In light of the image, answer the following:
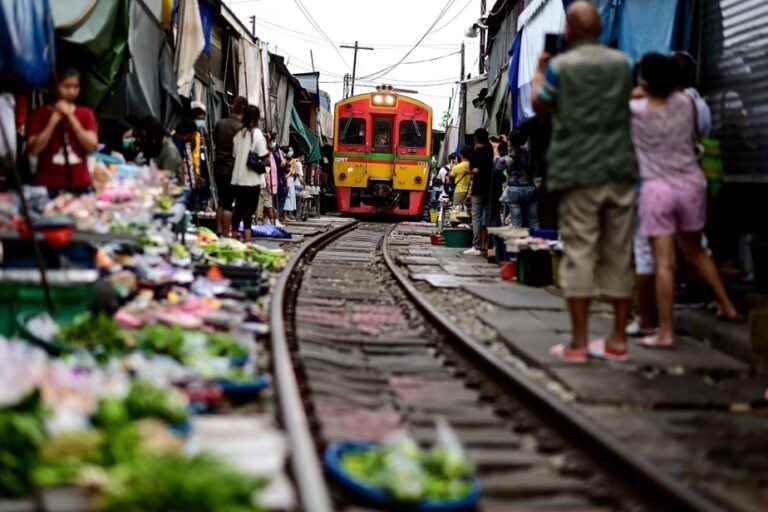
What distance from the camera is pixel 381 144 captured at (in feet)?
84.2

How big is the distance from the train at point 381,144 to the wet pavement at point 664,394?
17823 mm

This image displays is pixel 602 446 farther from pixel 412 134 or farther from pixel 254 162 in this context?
pixel 412 134

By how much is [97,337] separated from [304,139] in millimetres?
22533

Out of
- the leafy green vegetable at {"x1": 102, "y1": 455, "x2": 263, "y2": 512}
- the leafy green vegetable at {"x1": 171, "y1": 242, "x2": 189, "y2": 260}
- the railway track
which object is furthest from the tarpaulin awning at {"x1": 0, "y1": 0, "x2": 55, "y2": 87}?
the leafy green vegetable at {"x1": 102, "y1": 455, "x2": 263, "y2": 512}

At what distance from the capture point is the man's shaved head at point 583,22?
5.19m

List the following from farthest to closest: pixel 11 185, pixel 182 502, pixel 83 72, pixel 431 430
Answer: pixel 83 72
pixel 11 185
pixel 431 430
pixel 182 502

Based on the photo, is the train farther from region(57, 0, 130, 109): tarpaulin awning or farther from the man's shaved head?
the man's shaved head

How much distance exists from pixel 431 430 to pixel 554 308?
13.5ft

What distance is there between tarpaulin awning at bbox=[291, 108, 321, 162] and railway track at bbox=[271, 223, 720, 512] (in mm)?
17990

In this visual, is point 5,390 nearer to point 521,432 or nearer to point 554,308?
point 521,432

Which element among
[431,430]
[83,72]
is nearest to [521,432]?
[431,430]

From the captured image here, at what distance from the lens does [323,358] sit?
5.33 m

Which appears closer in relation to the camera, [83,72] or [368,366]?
[368,366]

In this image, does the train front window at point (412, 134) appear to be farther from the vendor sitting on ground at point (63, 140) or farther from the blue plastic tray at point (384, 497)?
the blue plastic tray at point (384, 497)
